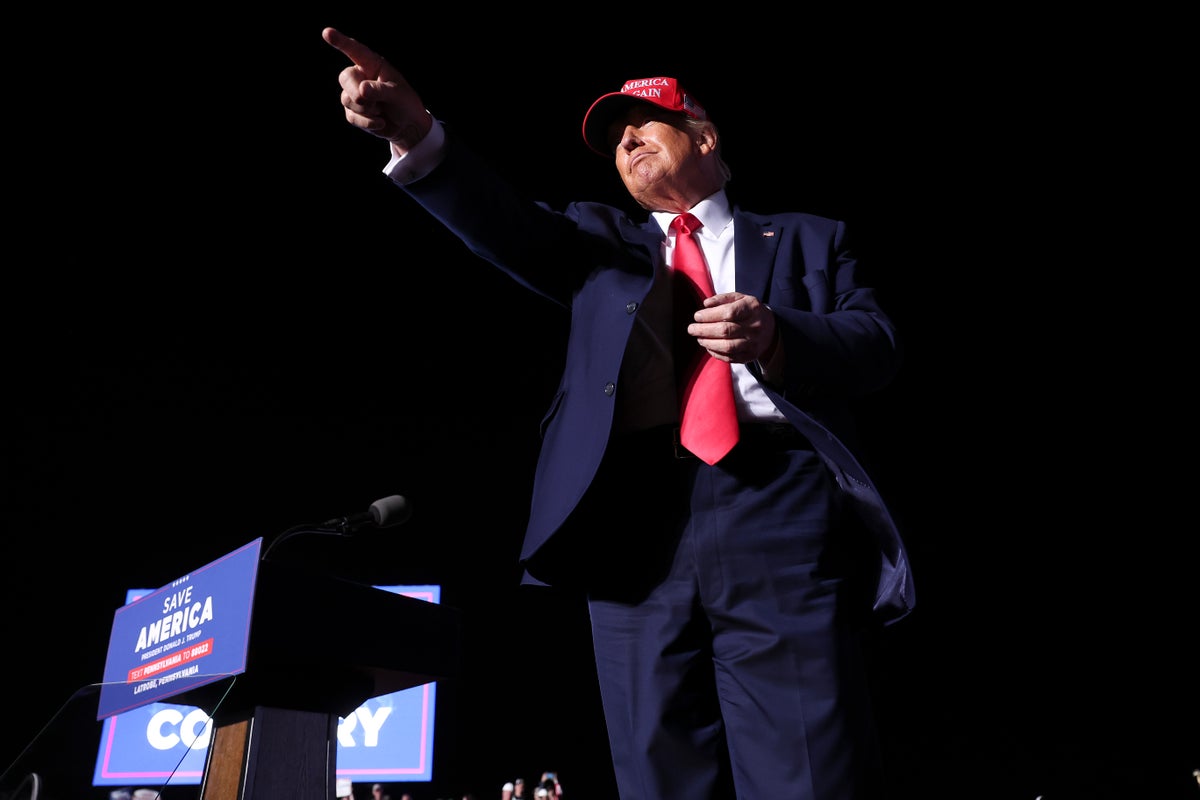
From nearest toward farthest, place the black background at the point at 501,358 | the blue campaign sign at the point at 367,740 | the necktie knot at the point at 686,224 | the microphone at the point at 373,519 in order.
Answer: the necktie knot at the point at 686,224
the microphone at the point at 373,519
the black background at the point at 501,358
the blue campaign sign at the point at 367,740

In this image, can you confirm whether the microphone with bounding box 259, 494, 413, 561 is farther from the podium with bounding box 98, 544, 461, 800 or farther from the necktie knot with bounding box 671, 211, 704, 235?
the necktie knot with bounding box 671, 211, 704, 235

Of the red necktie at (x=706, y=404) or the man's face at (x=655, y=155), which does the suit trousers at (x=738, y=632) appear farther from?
the man's face at (x=655, y=155)

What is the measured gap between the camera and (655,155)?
1169 mm

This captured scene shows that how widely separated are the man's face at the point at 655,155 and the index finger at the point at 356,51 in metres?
0.40

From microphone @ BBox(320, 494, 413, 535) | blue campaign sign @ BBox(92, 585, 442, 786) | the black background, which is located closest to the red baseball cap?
microphone @ BBox(320, 494, 413, 535)

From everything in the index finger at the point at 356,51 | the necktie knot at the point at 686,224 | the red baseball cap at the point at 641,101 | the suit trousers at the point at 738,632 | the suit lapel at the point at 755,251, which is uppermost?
the red baseball cap at the point at 641,101

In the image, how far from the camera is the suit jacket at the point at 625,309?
882 millimetres

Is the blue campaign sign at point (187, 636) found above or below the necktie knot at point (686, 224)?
below

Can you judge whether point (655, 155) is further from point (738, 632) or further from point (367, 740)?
point (367, 740)

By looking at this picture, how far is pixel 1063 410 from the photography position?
15.7 ft

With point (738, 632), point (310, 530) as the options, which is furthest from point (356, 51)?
point (310, 530)

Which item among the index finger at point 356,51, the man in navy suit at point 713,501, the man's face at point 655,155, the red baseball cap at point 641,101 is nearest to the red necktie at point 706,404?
the man in navy suit at point 713,501

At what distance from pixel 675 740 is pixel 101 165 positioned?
3.84 m

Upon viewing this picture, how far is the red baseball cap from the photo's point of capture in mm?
1197
